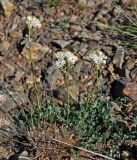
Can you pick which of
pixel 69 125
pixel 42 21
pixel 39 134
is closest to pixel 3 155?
pixel 39 134

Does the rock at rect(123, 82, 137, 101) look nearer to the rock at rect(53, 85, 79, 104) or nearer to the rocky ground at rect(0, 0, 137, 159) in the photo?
the rocky ground at rect(0, 0, 137, 159)

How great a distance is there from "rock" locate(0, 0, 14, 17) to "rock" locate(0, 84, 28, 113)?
119cm

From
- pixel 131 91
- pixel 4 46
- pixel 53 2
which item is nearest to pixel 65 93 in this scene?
pixel 131 91

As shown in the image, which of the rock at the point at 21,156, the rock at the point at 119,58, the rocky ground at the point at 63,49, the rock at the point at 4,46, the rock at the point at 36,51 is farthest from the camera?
the rock at the point at 4,46

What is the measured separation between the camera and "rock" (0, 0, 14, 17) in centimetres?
492

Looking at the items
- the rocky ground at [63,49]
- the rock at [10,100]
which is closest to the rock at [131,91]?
the rocky ground at [63,49]

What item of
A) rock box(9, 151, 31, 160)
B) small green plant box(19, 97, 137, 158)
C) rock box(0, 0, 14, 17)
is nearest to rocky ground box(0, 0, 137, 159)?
rock box(0, 0, 14, 17)

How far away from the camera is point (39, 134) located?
11.6ft

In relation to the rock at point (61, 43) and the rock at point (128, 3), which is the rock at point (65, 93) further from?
the rock at point (128, 3)

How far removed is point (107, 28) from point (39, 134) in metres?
1.55

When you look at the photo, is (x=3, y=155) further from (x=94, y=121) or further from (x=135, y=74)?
(x=135, y=74)

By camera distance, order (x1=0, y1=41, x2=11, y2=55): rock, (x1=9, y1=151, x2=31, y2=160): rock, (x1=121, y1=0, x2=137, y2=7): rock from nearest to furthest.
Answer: (x1=9, y1=151, x2=31, y2=160): rock
(x1=0, y1=41, x2=11, y2=55): rock
(x1=121, y1=0, x2=137, y2=7): rock

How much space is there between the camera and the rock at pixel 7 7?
492cm

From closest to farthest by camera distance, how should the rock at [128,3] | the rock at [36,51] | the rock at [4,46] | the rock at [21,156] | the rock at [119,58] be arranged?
1. the rock at [21,156]
2. the rock at [119,58]
3. the rock at [36,51]
4. the rock at [4,46]
5. the rock at [128,3]
